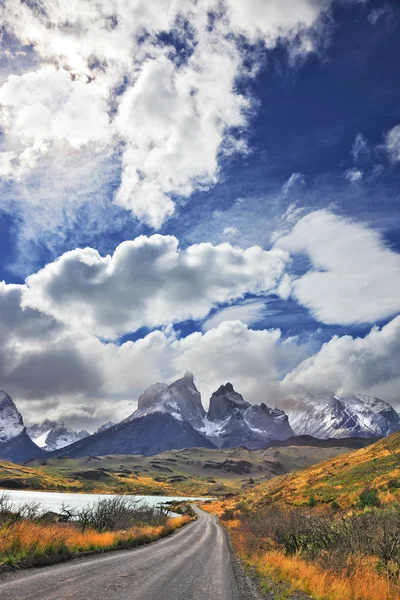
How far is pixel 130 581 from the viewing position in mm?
20000

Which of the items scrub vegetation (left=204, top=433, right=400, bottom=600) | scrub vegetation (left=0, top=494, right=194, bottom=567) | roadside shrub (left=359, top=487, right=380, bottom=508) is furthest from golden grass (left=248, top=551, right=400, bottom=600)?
roadside shrub (left=359, top=487, right=380, bottom=508)

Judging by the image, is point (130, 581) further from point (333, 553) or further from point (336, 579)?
point (333, 553)

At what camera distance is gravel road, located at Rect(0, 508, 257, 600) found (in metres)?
15.9

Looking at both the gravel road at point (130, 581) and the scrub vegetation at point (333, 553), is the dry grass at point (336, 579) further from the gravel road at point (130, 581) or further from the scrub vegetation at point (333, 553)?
the gravel road at point (130, 581)

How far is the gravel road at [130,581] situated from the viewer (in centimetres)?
1589

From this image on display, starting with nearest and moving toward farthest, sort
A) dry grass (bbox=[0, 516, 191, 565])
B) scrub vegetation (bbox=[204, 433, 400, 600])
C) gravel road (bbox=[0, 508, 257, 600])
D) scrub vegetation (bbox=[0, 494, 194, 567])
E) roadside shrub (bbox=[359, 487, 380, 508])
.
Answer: gravel road (bbox=[0, 508, 257, 600]), scrub vegetation (bbox=[204, 433, 400, 600]), dry grass (bbox=[0, 516, 191, 565]), scrub vegetation (bbox=[0, 494, 194, 567]), roadside shrub (bbox=[359, 487, 380, 508])

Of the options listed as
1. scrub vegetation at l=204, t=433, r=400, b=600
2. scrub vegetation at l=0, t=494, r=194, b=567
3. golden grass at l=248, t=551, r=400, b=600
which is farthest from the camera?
scrub vegetation at l=0, t=494, r=194, b=567

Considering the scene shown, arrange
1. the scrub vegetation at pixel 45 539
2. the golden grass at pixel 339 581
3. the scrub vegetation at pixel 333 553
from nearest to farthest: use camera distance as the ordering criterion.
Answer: the golden grass at pixel 339 581
the scrub vegetation at pixel 333 553
the scrub vegetation at pixel 45 539

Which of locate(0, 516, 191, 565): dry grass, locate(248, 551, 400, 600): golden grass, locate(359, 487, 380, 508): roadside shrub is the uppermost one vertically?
locate(0, 516, 191, 565): dry grass

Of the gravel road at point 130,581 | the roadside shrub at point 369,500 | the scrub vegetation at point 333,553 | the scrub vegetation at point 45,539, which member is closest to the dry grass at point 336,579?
the scrub vegetation at point 333,553

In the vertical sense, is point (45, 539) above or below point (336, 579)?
above

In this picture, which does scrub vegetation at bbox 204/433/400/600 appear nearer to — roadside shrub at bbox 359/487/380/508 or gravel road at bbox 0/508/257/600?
roadside shrub at bbox 359/487/380/508

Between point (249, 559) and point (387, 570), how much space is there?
18303 millimetres

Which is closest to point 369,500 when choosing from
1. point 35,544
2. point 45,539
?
point 45,539
